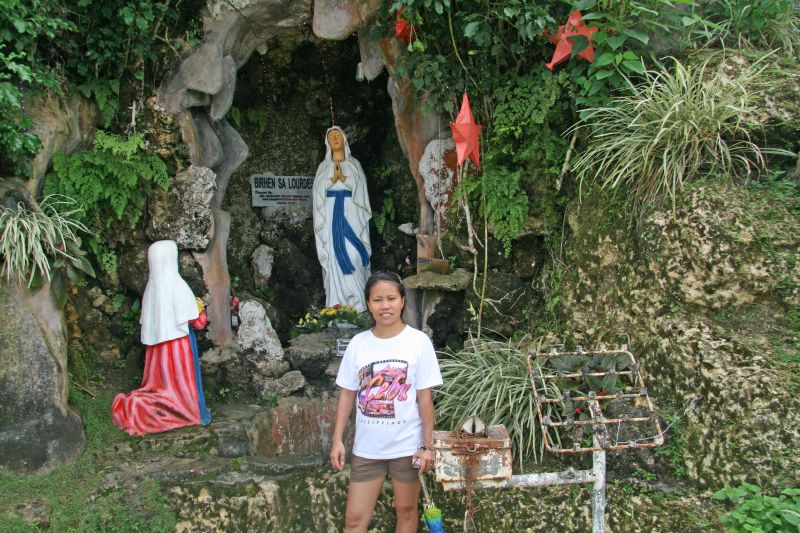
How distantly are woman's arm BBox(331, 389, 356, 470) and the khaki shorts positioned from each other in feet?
0.27

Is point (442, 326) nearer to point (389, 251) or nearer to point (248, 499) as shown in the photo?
point (389, 251)

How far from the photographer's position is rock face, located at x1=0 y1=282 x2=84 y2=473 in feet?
13.4

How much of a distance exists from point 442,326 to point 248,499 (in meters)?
2.22

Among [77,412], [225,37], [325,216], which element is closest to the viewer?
[77,412]

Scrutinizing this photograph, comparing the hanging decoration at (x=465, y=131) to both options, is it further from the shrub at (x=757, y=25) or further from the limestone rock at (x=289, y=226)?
the limestone rock at (x=289, y=226)

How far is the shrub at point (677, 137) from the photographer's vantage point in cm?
409

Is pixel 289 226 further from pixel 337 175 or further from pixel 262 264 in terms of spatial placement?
pixel 337 175

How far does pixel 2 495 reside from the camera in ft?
12.6

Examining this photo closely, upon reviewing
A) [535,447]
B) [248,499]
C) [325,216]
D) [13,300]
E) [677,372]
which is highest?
[325,216]

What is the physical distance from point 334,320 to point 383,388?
10.3ft

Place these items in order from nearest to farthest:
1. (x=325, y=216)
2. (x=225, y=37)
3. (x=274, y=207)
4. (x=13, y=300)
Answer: (x=13, y=300), (x=225, y=37), (x=325, y=216), (x=274, y=207)

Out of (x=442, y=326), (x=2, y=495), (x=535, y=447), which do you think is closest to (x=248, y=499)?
(x=2, y=495)

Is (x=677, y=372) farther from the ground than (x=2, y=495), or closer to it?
farther from the ground

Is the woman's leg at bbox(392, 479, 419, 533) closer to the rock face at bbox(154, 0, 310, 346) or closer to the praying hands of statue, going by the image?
the rock face at bbox(154, 0, 310, 346)
